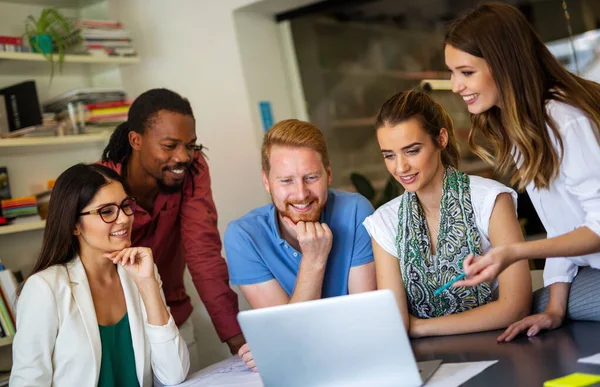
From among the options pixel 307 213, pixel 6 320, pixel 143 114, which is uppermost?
pixel 143 114

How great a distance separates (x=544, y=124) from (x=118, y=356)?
139 cm

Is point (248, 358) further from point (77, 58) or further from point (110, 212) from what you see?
point (77, 58)

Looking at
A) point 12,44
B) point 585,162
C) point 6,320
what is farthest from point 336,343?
point 12,44

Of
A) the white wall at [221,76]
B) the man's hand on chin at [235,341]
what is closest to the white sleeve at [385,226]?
the man's hand on chin at [235,341]

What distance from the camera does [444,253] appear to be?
6.62ft

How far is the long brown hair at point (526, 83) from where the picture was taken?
176cm

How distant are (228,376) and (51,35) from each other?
2.07 meters

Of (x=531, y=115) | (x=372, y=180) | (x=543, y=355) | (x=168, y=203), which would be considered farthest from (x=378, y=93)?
(x=543, y=355)

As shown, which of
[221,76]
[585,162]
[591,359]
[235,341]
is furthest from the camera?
[221,76]

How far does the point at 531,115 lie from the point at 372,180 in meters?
2.18

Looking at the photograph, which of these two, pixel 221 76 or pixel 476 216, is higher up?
pixel 221 76

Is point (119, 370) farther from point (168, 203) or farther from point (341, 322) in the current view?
point (341, 322)

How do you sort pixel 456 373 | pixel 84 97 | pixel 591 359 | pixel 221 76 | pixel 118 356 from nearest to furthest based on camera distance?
pixel 591 359 < pixel 456 373 < pixel 118 356 < pixel 84 97 < pixel 221 76

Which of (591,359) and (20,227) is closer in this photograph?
(591,359)
